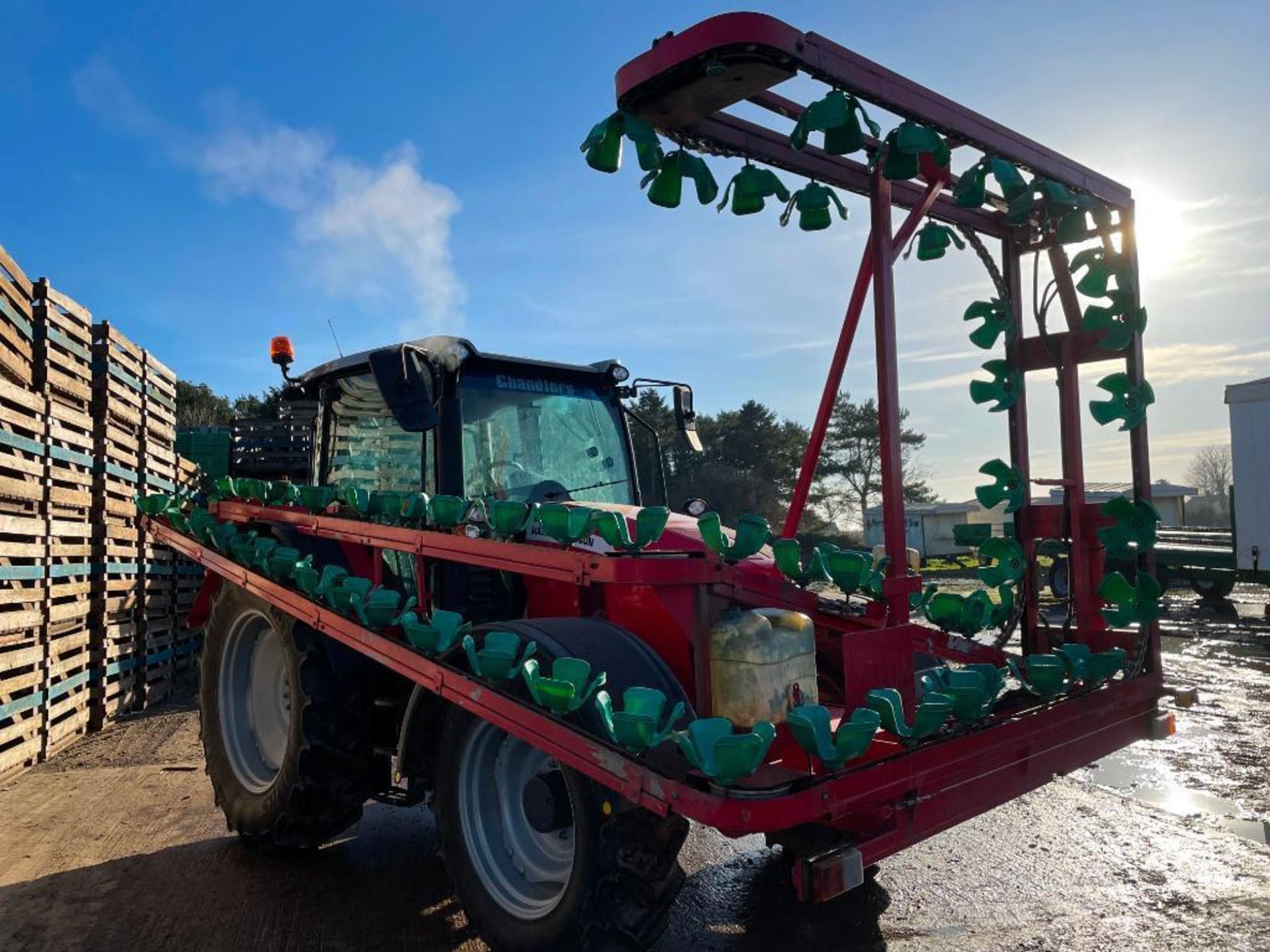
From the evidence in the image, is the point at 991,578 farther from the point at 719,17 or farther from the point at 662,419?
the point at 662,419

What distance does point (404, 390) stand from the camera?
3.70m

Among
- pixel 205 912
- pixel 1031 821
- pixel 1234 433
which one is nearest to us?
pixel 205 912

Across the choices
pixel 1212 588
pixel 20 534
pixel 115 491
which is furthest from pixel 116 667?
pixel 1212 588

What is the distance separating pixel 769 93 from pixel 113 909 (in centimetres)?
427

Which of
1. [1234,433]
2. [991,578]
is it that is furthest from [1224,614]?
[991,578]

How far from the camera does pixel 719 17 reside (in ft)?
9.50

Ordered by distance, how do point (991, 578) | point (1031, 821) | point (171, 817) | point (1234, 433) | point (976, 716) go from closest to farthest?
point (976, 716)
point (991, 578)
point (1031, 821)
point (171, 817)
point (1234, 433)

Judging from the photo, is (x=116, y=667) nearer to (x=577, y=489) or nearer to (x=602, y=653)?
(x=577, y=489)

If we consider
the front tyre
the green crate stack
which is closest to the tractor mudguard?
the front tyre

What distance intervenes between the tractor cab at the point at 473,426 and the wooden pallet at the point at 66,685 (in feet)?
9.10

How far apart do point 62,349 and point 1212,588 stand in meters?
16.9

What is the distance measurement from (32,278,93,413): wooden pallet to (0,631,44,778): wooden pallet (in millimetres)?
1800

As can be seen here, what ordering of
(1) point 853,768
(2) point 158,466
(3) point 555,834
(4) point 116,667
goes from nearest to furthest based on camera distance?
(1) point 853,768 → (3) point 555,834 → (4) point 116,667 → (2) point 158,466

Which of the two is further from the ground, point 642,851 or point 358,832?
point 642,851
